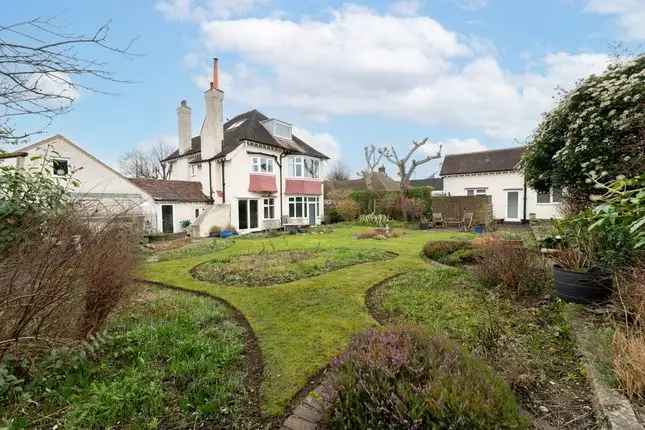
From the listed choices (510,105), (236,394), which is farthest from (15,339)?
→ (510,105)

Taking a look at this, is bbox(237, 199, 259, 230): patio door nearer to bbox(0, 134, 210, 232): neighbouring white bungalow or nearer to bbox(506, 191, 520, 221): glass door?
bbox(0, 134, 210, 232): neighbouring white bungalow

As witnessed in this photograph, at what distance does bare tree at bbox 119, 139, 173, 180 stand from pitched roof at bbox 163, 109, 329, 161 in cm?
2478

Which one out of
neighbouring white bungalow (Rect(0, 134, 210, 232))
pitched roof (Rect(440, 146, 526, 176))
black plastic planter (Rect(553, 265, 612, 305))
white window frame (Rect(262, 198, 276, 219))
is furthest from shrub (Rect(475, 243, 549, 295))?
pitched roof (Rect(440, 146, 526, 176))

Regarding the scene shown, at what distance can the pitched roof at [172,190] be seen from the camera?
1769 cm

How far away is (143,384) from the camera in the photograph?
312cm

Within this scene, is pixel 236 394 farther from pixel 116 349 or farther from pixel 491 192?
pixel 491 192

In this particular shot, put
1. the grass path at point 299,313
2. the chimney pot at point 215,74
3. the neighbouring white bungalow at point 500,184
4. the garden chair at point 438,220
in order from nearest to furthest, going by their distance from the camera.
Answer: the grass path at point 299,313
the chimney pot at point 215,74
the garden chair at point 438,220
the neighbouring white bungalow at point 500,184

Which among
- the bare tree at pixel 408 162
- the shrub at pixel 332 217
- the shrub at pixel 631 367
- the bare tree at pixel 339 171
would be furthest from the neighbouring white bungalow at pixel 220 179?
the bare tree at pixel 339 171

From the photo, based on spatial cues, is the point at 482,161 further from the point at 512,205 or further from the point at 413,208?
the point at 413,208

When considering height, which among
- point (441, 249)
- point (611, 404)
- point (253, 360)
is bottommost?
point (253, 360)

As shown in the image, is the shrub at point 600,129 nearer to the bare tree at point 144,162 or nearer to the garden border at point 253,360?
the garden border at point 253,360

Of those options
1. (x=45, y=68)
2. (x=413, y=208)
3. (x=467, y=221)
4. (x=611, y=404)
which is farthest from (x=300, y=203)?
(x=611, y=404)

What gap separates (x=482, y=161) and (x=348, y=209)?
39.1 ft

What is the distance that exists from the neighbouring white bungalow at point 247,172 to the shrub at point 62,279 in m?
14.3
